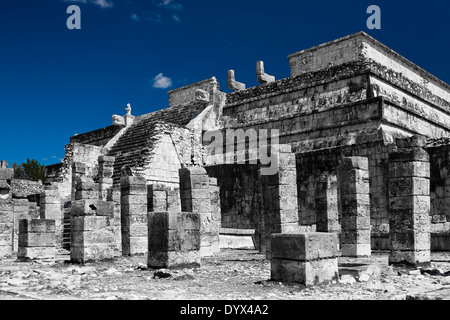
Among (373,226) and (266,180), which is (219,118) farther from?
(266,180)

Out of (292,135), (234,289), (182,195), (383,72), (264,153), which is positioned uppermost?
(383,72)

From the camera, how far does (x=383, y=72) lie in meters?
19.0

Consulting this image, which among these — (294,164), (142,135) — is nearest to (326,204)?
(294,164)

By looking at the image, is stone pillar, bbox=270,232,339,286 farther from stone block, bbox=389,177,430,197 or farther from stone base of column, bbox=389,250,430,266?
stone block, bbox=389,177,430,197

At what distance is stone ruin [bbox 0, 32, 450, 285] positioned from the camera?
9.27 m

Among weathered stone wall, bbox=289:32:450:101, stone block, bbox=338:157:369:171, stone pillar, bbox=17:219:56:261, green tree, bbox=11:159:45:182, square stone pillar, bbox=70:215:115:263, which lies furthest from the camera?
green tree, bbox=11:159:45:182

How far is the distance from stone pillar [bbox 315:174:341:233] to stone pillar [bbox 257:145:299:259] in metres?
2.32

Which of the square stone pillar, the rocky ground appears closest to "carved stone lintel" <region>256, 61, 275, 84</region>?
the square stone pillar

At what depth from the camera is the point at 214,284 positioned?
7465 mm

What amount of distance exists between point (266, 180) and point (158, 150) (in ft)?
30.9

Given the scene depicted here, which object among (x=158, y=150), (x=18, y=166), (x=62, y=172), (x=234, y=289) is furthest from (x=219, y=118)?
(x=18, y=166)

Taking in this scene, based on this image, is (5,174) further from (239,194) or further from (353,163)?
(353,163)

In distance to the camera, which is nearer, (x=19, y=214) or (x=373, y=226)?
(x=373, y=226)

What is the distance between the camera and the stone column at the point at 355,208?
12.1 m
